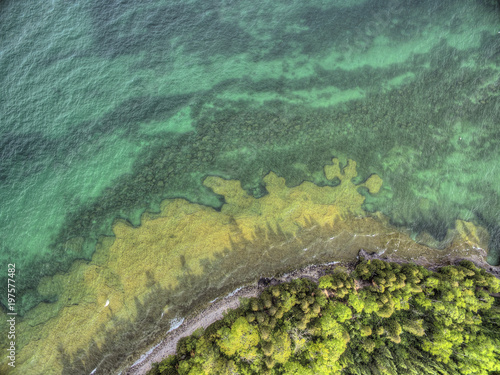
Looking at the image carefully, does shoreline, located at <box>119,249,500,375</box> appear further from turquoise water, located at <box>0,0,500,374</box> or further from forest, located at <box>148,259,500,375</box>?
turquoise water, located at <box>0,0,500,374</box>

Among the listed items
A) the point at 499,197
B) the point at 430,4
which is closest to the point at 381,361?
the point at 499,197

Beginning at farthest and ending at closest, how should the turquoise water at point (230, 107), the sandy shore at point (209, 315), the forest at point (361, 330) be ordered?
the turquoise water at point (230, 107) → the sandy shore at point (209, 315) → the forest at point (361, 330)

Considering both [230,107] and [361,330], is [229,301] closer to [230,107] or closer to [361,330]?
[361,330]

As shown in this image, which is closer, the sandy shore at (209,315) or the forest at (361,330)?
the forest at (361,330)

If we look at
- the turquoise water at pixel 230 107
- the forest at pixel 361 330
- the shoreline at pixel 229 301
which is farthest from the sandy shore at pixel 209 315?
the turquoise water at pixel 230 107

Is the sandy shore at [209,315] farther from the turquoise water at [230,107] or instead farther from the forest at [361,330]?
the turquoise water at [230,107]

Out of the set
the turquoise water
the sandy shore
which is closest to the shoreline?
the sandy shore

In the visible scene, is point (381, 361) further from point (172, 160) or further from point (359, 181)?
point (172, 160)
